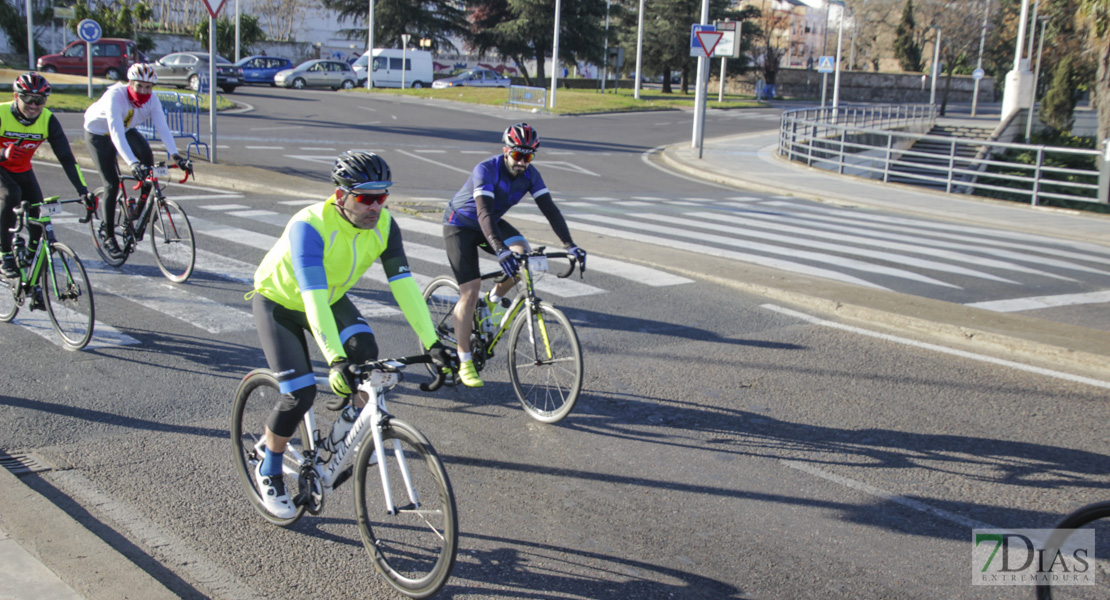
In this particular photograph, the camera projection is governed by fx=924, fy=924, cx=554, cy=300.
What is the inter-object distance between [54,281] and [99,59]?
3909cm

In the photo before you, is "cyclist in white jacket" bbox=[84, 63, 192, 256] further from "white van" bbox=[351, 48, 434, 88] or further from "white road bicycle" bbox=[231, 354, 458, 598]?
"white van" bbox=[351, 48, 434, 88]

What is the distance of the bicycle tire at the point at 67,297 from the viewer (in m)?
6.93

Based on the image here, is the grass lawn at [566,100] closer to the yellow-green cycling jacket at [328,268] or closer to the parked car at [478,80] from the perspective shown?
the parked car at [478,80]

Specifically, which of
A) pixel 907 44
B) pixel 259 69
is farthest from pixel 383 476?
pixel 907 44

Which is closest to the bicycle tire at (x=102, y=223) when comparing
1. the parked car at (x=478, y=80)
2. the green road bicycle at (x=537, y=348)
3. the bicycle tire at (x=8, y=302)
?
the bicycle tire at (x=8, y=302)

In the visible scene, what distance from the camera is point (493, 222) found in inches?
236

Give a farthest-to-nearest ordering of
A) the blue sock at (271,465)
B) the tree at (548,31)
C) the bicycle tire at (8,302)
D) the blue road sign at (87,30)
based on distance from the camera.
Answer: the tree at (548,31), the blue road sign at (87,30), the bicycle tire at (8,302), the blue sock at (271,465)

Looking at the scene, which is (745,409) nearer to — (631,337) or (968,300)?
(631,337)

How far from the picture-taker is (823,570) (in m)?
4.07

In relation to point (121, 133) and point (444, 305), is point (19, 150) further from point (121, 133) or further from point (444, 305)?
point (444, 305)

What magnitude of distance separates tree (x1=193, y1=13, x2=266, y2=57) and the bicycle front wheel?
182ft

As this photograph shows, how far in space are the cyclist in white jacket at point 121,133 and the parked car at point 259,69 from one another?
43158 mm

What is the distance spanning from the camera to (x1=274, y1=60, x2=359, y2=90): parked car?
49156 millimetres

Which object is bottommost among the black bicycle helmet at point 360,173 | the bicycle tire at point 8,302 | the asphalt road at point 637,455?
the asphalt road at point 637,455
